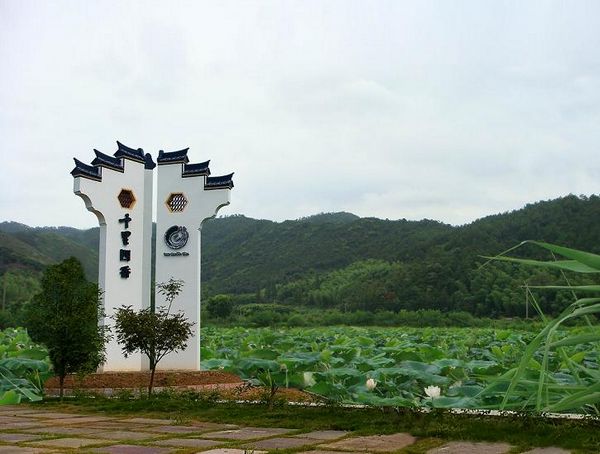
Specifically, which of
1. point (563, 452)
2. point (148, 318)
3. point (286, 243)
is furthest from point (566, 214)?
point (563, 452)

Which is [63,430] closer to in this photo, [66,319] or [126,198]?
[66,319]

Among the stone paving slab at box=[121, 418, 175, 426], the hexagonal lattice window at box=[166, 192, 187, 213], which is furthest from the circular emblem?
the stone paving slab at box=[121, 418, 175, 426]

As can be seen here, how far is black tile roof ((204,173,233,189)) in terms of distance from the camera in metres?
12.6

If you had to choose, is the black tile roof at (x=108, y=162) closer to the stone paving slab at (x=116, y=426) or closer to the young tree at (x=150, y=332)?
the young tree at (x=150, y=332)

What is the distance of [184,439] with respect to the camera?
18.7 feet

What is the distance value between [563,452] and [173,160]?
9616 millimetres

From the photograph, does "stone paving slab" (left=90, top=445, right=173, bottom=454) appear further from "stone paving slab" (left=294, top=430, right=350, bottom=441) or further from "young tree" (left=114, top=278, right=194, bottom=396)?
"young tree" (left=114, top=278, right=194, bottom=396)

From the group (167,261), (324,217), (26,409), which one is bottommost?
(26,409)

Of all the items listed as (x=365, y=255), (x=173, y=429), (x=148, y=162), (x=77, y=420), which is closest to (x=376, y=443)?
(x=173, y=429)

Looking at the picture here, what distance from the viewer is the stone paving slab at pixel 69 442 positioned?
541 cm

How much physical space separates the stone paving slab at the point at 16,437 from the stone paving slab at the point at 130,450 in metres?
0.93

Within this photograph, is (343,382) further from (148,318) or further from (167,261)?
(167,261)

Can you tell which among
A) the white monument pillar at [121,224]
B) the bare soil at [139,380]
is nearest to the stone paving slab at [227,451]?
the bare soil at [139,380]

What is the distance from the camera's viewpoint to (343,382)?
859 cm
